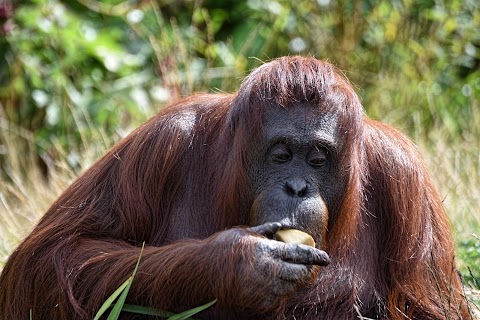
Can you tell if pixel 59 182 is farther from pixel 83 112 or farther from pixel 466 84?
Result: pixel 466 84

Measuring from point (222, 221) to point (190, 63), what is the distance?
14.2 ft

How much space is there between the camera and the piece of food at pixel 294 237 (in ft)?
11.0

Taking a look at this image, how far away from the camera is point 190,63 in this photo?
8008mm

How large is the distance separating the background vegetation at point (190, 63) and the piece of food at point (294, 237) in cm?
298

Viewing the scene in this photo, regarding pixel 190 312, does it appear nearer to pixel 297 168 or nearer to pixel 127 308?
pixel 127 308

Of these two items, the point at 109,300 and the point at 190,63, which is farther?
the point at 190,63

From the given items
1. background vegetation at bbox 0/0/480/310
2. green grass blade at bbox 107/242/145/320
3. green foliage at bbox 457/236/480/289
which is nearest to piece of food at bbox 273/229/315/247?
green grass blade at bbox 107/242/145/320

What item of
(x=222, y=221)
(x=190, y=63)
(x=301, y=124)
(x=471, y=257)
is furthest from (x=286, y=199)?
(x=190, y=63)

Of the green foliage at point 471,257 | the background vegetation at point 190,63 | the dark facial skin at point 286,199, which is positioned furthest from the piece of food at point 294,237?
the background vegetation at point 190,63

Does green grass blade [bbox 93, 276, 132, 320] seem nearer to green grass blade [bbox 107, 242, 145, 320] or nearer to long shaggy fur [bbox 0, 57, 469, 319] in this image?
green grass blade [bbox 107, 242, 145, 320]

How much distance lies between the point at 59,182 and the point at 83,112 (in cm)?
120

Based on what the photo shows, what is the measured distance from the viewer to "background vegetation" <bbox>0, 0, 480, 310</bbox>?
7.30 meters

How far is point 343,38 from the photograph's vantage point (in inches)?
342

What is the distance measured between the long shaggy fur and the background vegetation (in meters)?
2.30
